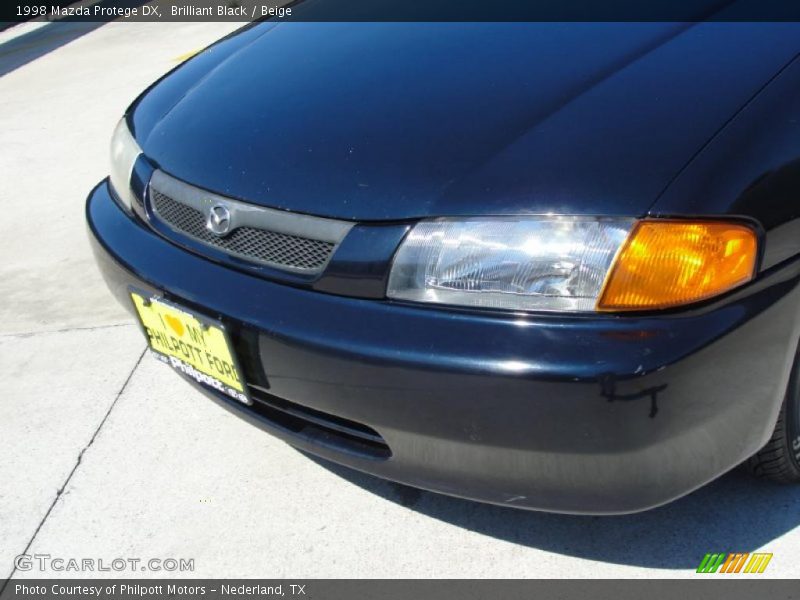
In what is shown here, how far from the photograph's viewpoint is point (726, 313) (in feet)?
5.06

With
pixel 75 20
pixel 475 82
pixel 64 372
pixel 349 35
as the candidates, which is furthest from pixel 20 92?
pixel 475 82

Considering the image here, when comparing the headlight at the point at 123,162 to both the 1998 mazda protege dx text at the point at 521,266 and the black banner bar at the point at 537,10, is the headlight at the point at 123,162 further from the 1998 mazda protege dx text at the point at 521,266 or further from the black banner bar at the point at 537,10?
the black banner bar at the point at 537,10

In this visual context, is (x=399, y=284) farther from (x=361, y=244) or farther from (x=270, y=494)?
(x=270, y=494)

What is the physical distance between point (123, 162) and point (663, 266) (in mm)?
1521

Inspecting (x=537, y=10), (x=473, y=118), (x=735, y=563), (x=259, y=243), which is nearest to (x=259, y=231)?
(x=259, y=243)

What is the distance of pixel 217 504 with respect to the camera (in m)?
2.28

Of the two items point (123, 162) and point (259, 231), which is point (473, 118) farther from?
point (123, 162)

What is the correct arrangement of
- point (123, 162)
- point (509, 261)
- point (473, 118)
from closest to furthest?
point (509, 261) < point (473, 118) < point (123, 162)

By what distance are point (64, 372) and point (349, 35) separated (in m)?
1.52

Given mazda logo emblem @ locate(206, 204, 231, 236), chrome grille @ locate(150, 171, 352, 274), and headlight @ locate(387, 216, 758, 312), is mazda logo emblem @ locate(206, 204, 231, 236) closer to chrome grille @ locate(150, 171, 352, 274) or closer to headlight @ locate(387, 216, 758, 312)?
chrome grille @ locate(150, 171, 352, 274)

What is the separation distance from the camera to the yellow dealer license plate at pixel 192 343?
1909mm

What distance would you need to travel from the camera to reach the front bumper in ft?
4.91

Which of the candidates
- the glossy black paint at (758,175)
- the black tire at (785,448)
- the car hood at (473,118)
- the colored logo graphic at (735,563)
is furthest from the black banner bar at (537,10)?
the colored logo graphic at (735,563)

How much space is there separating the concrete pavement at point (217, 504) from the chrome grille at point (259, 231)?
28.0 inches
